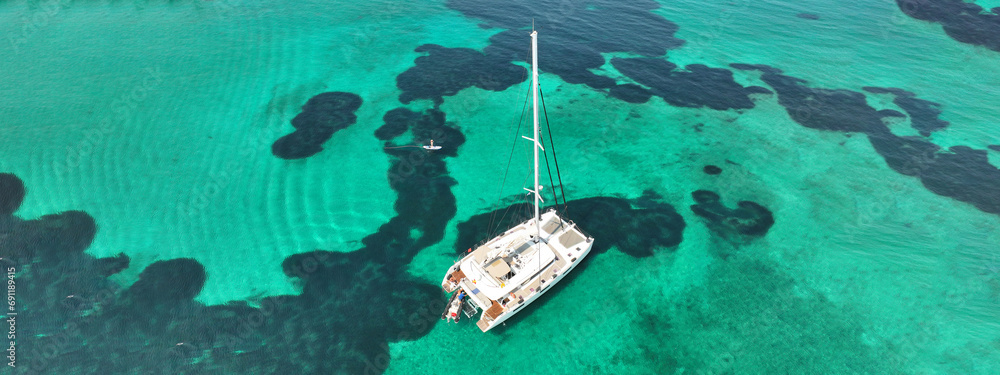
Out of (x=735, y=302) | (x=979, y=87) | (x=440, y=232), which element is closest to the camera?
(x=735, y=302)

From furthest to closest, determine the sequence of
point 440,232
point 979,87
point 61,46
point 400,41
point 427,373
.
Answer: point 400,41, point 61,46, point 979,87, point 440,232, point 427,373

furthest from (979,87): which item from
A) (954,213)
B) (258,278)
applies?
(258,278)

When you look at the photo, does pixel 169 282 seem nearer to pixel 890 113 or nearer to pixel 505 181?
pixel 505 181

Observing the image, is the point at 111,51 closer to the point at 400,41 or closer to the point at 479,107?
the point at 400,41

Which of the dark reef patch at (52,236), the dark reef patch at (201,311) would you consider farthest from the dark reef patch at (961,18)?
the dark reef patch at (52,236)

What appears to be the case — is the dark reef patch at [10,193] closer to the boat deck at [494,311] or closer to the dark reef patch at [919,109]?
the boat deck at [494,311]

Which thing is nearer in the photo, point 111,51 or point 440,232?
point 440,232

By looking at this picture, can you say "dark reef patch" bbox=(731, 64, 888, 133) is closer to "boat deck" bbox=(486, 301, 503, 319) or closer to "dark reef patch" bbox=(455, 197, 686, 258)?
"dark reef patch" bbox=(455, 197, 686, 258)
